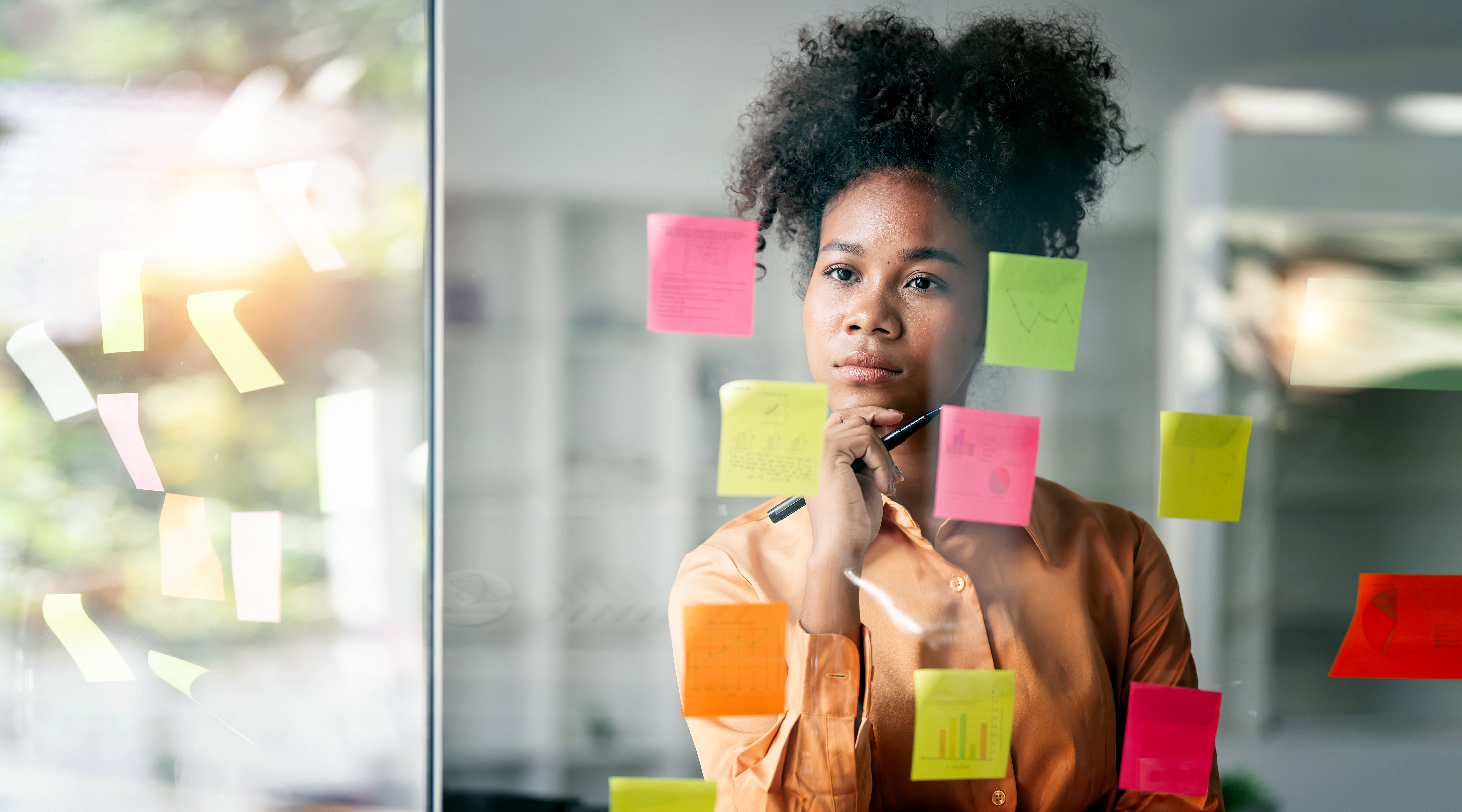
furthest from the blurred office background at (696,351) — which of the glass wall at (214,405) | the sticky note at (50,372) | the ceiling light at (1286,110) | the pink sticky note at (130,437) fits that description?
the sticky note at (50,372)

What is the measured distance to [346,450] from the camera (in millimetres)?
1062

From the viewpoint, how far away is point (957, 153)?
970 mm

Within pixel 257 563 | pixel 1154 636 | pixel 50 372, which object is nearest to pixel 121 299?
pixel 50 372

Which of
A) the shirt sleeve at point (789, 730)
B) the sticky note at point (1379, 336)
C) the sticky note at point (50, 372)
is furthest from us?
the sticky note at point (50, 372)

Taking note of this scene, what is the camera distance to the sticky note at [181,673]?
110cm

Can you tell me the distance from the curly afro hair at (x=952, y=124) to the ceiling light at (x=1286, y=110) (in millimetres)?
137

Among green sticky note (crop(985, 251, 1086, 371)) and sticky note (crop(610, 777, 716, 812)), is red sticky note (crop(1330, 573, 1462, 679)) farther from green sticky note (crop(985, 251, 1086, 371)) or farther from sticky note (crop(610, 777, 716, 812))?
sticky note (crop(610, 777, 716, 812))

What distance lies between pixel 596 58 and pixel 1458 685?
53.9 inches

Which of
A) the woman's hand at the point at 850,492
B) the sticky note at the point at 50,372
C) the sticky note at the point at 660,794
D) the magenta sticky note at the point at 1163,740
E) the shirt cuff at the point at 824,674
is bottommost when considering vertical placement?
the sticky note at the point at 660,794

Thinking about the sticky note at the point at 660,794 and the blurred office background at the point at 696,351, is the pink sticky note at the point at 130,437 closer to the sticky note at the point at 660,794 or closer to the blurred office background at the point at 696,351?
the blurred office background at the point at 696,351

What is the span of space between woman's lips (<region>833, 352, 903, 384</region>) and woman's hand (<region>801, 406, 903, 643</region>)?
0.03 meters

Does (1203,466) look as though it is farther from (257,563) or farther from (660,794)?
(257,563)

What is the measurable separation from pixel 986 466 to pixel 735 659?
378 millimetres

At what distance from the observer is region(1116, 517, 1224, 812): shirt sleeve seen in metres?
0.99
